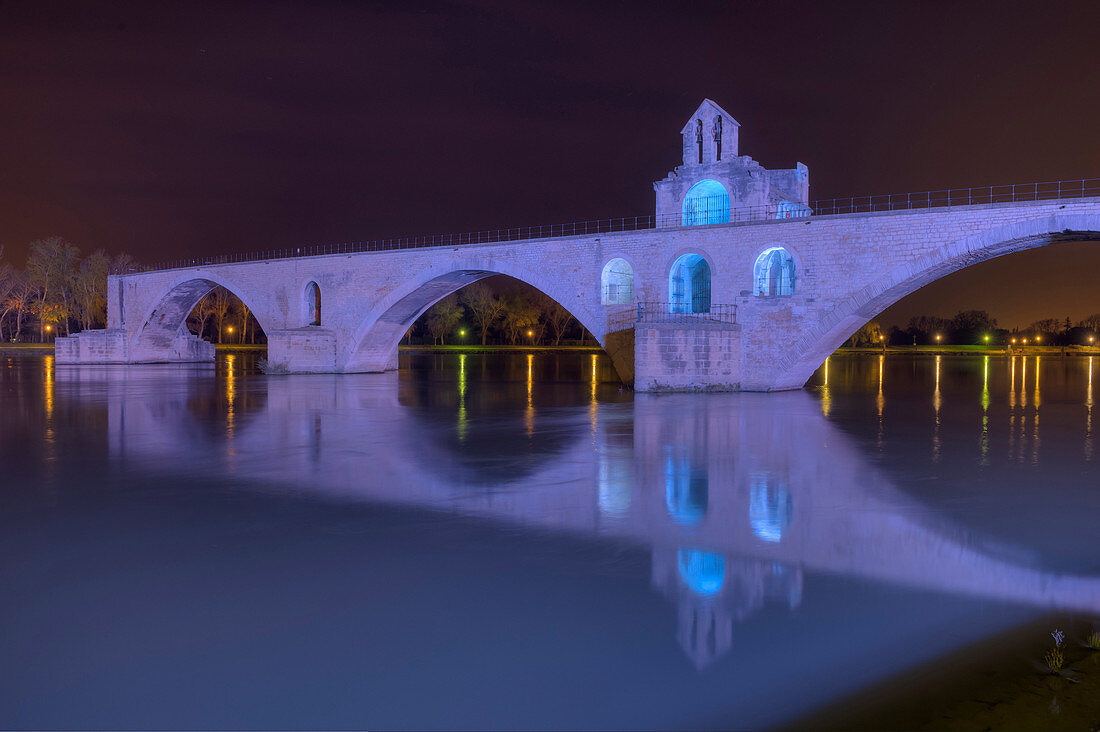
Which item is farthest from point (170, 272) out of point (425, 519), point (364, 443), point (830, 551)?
point (830, 551)

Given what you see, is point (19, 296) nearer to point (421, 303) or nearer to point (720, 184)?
point (421, 303)

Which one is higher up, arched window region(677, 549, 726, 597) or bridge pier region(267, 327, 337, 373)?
bridge pier region(267, 327, 337, 373)

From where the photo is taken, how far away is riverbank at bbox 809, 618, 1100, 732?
12.7ft

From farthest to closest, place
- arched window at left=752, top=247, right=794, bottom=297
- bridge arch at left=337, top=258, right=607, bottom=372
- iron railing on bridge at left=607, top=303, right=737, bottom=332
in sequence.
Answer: bridge arch at left=337, top=258, right=607, bottom=372
arched window at left=752, top=247, right=794, bottom=297
iron railing on bridge at left=607, top=303, right=737, bottom=332

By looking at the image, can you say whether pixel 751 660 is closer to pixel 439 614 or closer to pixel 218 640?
pixel 439 614

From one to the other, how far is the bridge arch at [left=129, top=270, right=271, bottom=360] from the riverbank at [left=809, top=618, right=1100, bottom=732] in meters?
47.2

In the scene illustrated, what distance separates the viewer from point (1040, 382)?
3425cm

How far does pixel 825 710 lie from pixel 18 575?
6.14 meters

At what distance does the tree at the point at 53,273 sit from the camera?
71688 mm

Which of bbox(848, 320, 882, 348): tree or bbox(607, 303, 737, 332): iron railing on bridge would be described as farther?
bbox(848, 320, 882, 348): tree

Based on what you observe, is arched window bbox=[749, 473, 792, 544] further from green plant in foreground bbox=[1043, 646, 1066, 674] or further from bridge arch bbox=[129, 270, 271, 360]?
bridge arch bbox=[129, 270, 271, 360]

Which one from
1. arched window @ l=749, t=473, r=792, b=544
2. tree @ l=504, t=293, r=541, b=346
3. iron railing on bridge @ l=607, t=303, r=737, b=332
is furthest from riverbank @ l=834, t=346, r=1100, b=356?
arched window @ l=749, t=473, r=792, b=544

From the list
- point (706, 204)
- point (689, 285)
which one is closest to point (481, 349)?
point (706, 204)

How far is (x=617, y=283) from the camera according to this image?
31016 mm
